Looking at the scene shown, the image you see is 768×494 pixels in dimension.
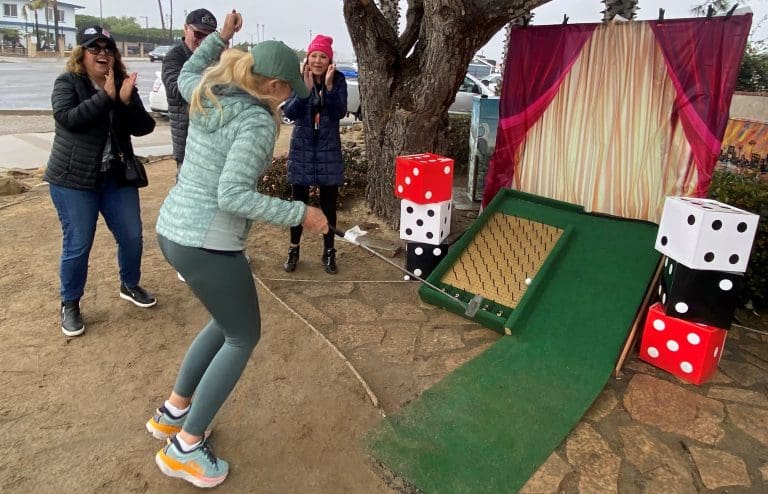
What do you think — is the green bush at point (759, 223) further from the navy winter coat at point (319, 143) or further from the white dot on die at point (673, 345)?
the navy winter coat at point (319, 143)

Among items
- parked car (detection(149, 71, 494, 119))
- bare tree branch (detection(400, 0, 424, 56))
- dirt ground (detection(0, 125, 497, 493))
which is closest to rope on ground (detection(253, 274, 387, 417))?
dirt ground (detection(0, 125, 497, 493))

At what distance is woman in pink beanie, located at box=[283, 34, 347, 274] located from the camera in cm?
412

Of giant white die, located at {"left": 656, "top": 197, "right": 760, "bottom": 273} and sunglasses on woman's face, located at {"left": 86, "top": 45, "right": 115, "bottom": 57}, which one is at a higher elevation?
sunglasses on woman's face, located at {"left": 86, "top": 45, "right": 115, "bottom": 57}

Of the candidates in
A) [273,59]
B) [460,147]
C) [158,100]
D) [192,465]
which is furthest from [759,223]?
[158,100]

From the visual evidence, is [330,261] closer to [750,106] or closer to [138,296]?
[138,296]

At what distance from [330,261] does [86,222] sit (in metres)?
1.91

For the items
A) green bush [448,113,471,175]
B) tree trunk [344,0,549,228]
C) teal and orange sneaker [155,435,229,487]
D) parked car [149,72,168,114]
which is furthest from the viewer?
parked car [149,72,168,114]

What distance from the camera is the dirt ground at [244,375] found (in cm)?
243

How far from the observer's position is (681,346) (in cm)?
319

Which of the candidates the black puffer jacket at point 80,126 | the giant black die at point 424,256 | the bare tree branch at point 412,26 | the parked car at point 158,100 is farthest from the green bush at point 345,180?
the parked car at point 158,100

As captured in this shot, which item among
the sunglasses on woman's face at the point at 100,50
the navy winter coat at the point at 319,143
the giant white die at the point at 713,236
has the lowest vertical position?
the giant white die at the point at 713,236

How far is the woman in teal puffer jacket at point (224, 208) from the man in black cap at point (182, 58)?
1.67 meters

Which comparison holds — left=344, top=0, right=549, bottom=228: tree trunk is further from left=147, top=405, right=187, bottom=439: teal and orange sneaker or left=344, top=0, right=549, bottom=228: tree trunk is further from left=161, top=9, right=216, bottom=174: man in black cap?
left=147, top=405, right=187, bottom=439: teal and orange sneaker

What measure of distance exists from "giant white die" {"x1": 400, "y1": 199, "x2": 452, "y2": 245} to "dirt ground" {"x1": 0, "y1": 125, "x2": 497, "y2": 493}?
44 cm
